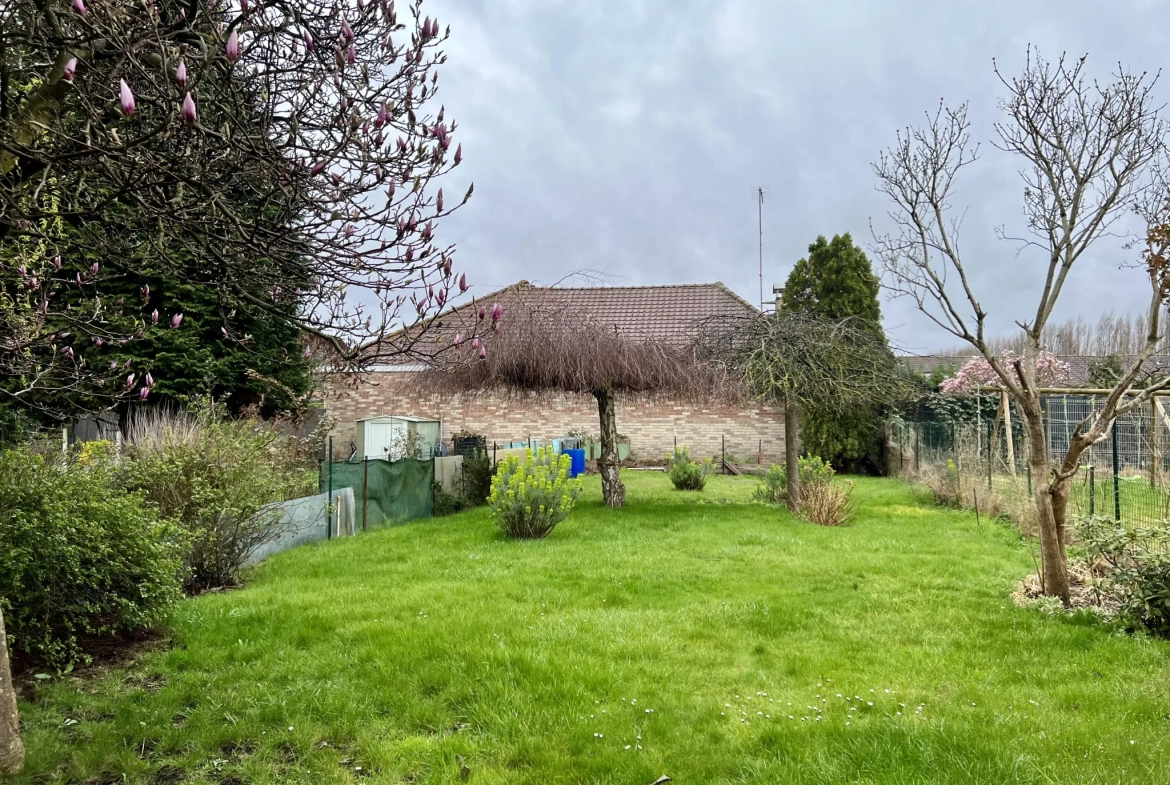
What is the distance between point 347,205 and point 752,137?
8101 millimetres

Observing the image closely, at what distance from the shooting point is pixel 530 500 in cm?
921

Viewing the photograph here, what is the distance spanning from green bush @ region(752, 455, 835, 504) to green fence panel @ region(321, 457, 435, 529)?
20.1 feet

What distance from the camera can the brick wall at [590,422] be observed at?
21.0m

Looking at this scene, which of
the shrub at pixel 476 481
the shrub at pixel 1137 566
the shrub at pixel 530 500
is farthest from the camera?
the shrub at pixel 476 481

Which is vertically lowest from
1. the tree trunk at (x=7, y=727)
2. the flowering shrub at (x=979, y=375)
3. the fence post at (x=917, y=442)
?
the tree trunk at (x=7, y=727)

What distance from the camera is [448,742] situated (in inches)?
136

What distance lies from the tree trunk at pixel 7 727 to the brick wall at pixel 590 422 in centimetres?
1728

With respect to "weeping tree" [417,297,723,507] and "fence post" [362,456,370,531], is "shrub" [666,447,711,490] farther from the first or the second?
"fence post" [362,456,370,531]

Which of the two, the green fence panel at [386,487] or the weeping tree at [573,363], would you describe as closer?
the green fence panel at [386,487]

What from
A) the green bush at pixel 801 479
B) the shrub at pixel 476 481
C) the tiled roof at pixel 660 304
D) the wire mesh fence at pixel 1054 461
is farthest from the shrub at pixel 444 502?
the tiled roof at pixel 660 304

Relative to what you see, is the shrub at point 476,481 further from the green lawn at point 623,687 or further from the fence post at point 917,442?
the fence post at point 917,442

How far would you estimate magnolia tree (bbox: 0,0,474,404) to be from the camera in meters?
2.57

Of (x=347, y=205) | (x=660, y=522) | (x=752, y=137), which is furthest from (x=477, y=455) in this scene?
(x=347, y=205)

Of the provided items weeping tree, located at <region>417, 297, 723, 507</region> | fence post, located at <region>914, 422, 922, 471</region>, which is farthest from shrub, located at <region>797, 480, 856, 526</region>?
fence post, located at <region>914, 422, 922, 471</region>
